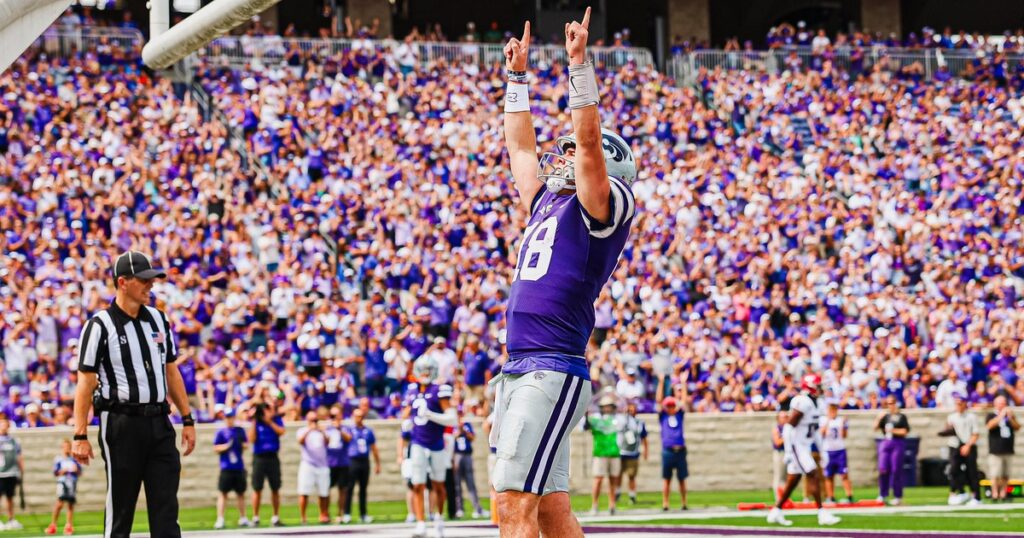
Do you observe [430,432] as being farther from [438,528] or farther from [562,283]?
[562,283]

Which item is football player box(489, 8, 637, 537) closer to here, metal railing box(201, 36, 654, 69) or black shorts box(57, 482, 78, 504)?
black shorts box(57, 482, 78, 504)

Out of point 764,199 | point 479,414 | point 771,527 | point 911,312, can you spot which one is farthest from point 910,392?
point 771,527

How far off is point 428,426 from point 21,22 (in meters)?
10.5

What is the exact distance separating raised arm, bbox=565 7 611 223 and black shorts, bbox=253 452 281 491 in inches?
525

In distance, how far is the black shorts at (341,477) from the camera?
18703 mm

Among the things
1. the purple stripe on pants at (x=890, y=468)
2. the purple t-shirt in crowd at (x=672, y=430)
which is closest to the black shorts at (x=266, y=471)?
the purple t-shirt in crowd at (x=672, y=430)

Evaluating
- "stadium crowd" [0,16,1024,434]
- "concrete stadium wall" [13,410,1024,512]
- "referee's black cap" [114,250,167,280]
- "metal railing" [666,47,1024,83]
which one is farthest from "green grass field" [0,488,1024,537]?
"metal railing" [666,47,1024,83]

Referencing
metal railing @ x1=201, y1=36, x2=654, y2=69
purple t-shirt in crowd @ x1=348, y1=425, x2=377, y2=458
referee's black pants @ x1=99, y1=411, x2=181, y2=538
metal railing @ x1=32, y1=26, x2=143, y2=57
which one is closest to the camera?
referee's black pants @ x1=99, y1=411, x2=181, y2=538

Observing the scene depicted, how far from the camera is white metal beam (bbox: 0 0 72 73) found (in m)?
6.64

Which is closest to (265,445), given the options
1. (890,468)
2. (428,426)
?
(428,426)

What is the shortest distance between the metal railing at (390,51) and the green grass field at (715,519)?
12062 mm

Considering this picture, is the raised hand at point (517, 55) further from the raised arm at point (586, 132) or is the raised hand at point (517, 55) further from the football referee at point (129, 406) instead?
the football referee at point (129, 406)

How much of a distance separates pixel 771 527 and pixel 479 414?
6.84 meters

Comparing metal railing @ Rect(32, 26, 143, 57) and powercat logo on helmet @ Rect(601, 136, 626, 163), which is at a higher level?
metal railing @ Rect(32, 26, 143, 57)
